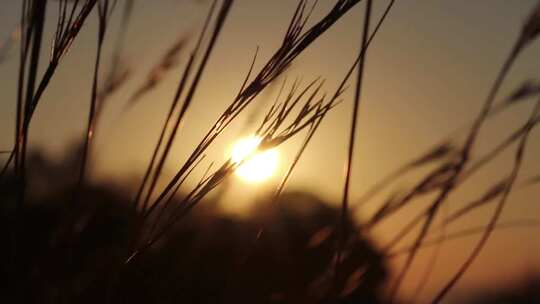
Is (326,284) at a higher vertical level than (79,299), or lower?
lower

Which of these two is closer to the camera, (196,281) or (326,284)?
(326,284)

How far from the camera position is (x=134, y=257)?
0.75 meters

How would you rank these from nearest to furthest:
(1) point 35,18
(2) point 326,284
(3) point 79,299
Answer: (1) point 35,18, (2) point 326,284, (3) point 79,299

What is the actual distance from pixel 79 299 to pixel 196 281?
25.7 inches

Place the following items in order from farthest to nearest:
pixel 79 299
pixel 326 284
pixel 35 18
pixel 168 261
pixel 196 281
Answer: pixel 196 281, pixel 168 261, pixel 79 299, pixel 326 284, pixel 35 18

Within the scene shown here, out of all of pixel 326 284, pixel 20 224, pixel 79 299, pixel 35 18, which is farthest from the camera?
pixel 79 299

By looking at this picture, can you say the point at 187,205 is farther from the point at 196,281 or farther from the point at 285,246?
the point at 196,281

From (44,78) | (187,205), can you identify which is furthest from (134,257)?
(44,78)

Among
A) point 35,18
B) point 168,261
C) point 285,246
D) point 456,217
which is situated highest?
point 35,18

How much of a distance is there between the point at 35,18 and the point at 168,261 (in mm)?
821

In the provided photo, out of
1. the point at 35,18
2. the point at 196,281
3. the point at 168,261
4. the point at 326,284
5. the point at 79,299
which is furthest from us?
the point at 196,281

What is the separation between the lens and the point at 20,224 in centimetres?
77

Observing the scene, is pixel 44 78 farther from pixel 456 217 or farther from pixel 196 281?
pixel 196 281

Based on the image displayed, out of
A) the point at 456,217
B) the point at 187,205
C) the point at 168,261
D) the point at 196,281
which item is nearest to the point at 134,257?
the point at 187,205
